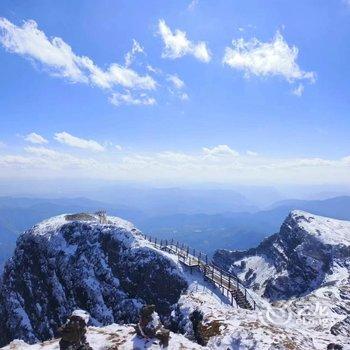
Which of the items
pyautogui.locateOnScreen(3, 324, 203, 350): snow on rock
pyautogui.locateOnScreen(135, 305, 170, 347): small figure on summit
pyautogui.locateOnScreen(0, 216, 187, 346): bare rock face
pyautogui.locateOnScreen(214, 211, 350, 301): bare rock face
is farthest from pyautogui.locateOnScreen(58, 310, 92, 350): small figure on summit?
pyautogui.locateOnScreen(214, 211, 350, 301): bare rock face

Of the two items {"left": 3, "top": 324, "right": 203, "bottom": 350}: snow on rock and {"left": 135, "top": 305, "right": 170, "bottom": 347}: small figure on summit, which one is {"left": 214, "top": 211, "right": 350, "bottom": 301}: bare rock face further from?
{"left": 135, "top": 305, "right": 170, "bottom": 347}: small figure on summit

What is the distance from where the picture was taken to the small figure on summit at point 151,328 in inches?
1201

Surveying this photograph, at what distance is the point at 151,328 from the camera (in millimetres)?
31000

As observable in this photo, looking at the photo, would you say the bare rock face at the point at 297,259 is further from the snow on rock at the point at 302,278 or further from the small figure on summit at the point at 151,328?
the small figure on summit at the point at 151,328

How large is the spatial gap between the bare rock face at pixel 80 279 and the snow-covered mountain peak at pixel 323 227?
82.0 meters

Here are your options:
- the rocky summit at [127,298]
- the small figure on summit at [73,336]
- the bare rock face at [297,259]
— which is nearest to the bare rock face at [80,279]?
the rocky summit at [127,298]

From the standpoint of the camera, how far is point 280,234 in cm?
17038

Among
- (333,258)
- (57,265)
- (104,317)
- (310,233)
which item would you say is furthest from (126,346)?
(310,233)

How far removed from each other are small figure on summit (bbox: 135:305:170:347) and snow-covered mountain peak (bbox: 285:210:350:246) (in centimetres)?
11235

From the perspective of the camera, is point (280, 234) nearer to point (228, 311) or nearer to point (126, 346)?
point (228, 311)

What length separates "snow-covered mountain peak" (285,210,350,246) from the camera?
134375mm

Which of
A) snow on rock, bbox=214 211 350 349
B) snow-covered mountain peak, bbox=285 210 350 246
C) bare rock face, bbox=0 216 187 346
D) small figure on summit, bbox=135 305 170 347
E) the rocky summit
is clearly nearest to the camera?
small figure on summit, bbox=135 305 170 347

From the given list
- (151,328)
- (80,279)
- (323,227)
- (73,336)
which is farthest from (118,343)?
(323,227)

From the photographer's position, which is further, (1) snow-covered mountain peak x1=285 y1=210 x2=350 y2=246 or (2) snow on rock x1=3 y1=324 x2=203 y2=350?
(1) snow-covered mountain peak x1=285 y1=210 x2=350 y2=246
